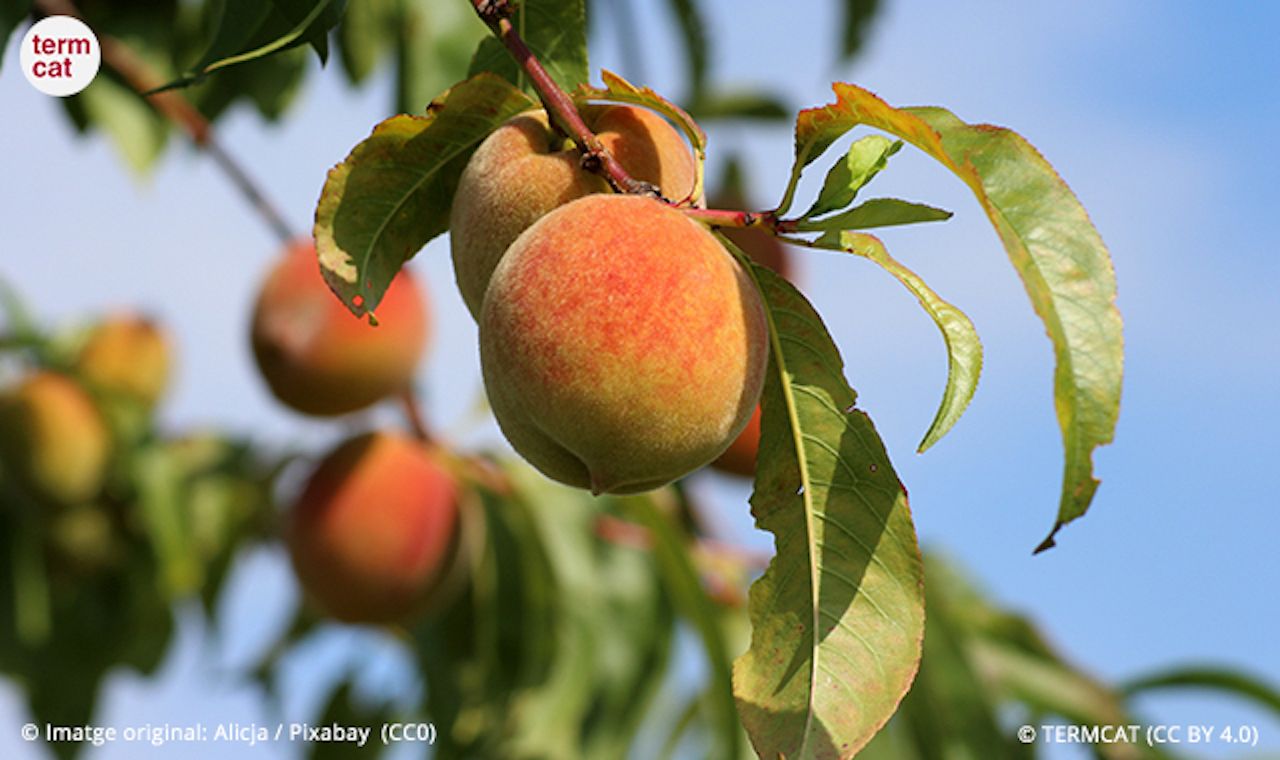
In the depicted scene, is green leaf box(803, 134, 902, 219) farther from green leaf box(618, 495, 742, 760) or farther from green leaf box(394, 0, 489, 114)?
green leaf box(618, 495, 742, 760)

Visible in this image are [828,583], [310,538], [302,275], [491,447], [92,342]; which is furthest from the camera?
[92,342]

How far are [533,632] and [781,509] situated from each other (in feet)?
5.53

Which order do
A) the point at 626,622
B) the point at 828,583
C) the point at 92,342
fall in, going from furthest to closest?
the point at 92,342 < the point at 626,622 < the point at 828,583

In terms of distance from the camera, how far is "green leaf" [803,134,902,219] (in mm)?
833

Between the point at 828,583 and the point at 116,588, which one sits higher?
the point at 828,583

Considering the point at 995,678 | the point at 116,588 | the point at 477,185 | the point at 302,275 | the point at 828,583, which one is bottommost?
the point at 116,588

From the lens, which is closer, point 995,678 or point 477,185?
point 477,185

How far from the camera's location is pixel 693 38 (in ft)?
7.13

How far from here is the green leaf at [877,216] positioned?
83 centimetres

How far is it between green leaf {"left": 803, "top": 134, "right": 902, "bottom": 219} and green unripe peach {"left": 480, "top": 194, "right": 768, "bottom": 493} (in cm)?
8

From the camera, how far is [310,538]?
2451 mm

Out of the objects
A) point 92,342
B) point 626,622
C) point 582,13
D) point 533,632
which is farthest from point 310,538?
point 582,13

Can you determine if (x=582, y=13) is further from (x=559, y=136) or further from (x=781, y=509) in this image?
(x=781, y=509)

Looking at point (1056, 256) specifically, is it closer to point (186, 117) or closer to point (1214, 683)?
point (186, 117)
